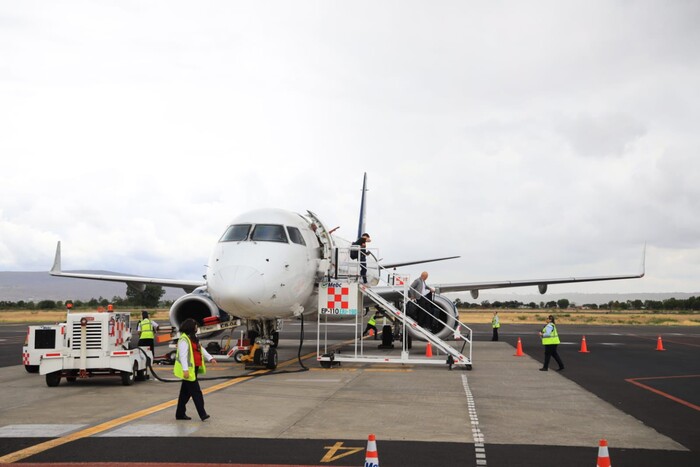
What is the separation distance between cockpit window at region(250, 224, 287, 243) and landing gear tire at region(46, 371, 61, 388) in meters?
5.02

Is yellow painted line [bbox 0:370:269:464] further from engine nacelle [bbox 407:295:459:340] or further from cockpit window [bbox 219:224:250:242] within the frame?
engine nacelle [bbox 407:295:459:340]

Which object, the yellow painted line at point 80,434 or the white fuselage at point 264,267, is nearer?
the yellow painted line at point 80,434

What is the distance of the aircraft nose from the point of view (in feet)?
50.1

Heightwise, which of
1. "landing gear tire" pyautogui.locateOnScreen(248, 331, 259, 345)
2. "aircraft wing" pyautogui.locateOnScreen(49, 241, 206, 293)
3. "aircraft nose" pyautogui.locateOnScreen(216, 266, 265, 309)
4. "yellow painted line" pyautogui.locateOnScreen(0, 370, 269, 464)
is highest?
"aircraft wing" pyautogui.locateOnScreen(49, 241, 206, 293)

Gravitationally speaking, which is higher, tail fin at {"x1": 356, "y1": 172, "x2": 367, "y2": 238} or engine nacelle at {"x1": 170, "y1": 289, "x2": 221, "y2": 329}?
tail fin at {"x1": 356, "y1": 172, "x2": 367, "y2": 238}

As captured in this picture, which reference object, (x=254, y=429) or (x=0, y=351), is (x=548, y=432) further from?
(x=0, y=351)

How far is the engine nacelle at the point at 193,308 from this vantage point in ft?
68.7

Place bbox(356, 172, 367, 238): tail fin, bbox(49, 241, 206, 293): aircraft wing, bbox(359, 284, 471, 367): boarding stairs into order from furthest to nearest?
bbox(356, 172, 367, 238): tail fin → bbox(49, 241, 206, 293): aircraft wing → bbox(359, 284, 471, 367): boarding stairs

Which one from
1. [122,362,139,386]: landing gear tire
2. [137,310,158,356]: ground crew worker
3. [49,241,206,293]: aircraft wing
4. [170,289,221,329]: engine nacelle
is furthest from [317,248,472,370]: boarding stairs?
[49,241,206,293]: aircraft wing

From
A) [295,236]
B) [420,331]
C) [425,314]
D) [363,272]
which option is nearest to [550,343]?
[420,331]

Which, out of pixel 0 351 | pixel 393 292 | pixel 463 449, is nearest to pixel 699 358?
pixel 393 292

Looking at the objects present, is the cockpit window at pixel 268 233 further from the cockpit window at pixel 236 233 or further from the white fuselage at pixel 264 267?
the cockpit window at pixel 236 233

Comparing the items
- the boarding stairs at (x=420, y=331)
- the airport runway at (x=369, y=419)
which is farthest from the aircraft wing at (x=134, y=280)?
the boarding stairs at (x=420, y=331)

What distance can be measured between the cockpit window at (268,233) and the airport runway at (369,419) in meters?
3.10
